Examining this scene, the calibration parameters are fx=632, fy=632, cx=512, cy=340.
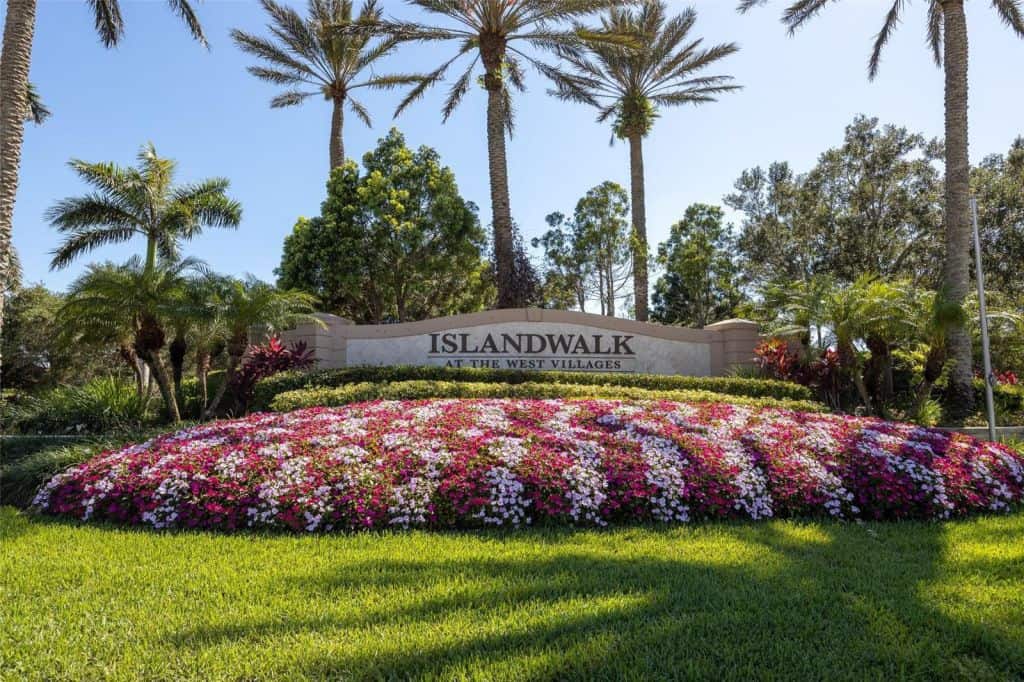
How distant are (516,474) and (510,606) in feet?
7.32

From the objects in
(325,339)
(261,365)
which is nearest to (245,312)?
(261,365)

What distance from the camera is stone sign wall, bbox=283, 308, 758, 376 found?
1320 cm

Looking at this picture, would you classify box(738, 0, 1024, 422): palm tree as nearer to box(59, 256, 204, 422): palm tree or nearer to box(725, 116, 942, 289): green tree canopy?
box(725, 116, 942, 289): green tree canopy

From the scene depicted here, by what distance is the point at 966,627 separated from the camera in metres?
3.22

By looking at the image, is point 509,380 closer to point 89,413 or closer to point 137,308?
point 137,308

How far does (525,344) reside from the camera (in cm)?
1355

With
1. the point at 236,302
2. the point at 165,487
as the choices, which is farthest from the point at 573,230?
the point at 165,487

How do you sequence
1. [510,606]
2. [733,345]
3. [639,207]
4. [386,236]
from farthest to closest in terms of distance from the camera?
[639,207] → [386,236] → [733,345] → [510,606]

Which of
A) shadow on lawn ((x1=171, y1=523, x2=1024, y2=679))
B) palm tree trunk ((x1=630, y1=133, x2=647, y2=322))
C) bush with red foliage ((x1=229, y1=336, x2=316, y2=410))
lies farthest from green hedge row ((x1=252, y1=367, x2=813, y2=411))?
palm tree trunk ((x1=630, y1=133, x2=647, y2=322))

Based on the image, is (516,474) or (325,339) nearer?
(516,474)

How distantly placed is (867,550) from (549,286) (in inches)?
1073

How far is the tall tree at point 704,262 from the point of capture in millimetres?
26816

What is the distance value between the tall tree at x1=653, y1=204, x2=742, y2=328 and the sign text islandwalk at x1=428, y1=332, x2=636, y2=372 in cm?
1379

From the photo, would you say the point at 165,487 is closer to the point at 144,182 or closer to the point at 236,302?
the point at 236,302
